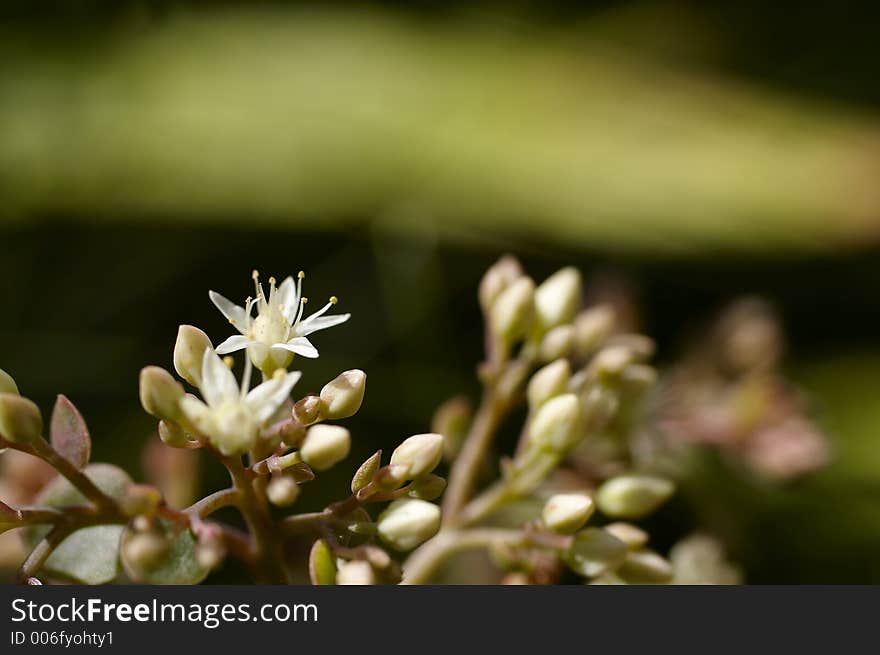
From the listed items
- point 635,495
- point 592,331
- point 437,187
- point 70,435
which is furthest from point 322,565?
point 437,187

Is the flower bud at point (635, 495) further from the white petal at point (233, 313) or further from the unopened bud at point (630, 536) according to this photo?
the white petal at point (233, 313)

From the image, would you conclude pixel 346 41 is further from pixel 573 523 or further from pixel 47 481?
pixel 573 523

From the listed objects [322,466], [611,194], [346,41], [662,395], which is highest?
[346,41]

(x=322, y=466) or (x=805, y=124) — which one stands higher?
(x=805, y=124)

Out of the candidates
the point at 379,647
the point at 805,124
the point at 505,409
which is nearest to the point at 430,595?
the point at 379,647

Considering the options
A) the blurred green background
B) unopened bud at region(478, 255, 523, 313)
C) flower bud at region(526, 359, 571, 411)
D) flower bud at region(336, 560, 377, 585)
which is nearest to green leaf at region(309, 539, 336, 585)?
flower bud at region(336, 560, 377, 585)

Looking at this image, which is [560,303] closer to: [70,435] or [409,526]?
[409,526]

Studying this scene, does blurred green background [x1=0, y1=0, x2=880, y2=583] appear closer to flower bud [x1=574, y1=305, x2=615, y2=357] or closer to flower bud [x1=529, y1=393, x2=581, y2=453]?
flower bud [x1=574, y1=305, x2=615, y2=357]
